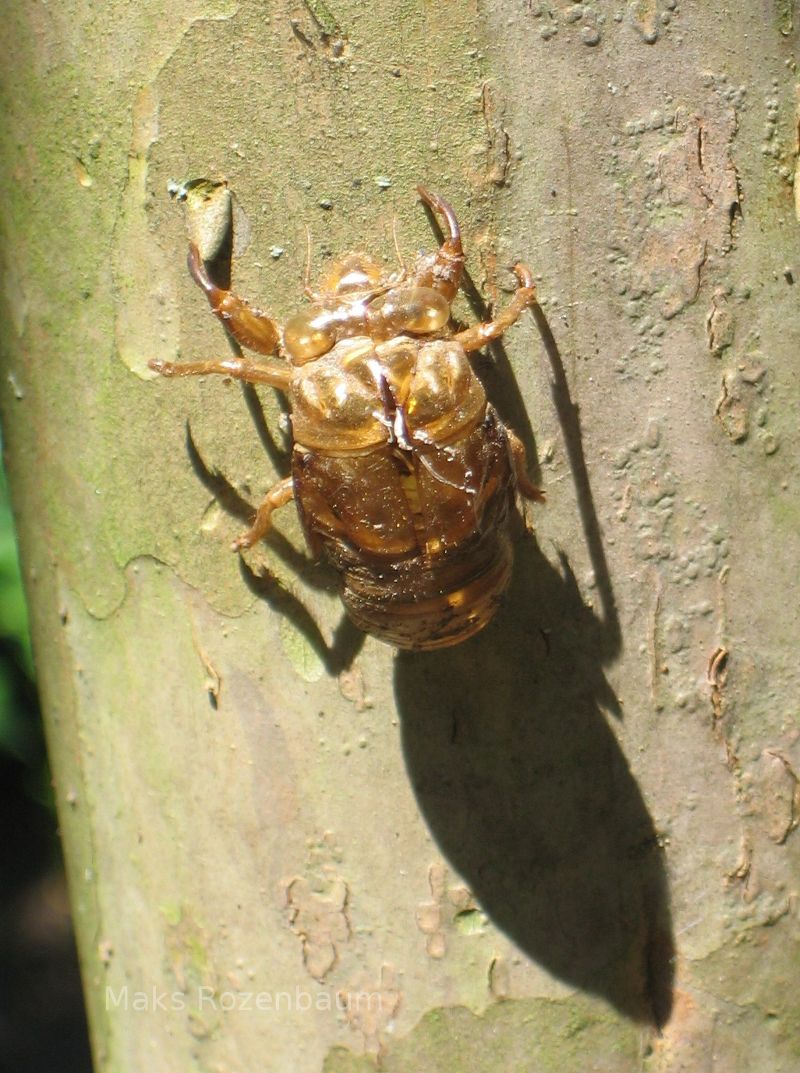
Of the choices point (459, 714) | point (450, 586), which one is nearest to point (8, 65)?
point (450, 586)

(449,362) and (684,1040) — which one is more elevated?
(449,362)

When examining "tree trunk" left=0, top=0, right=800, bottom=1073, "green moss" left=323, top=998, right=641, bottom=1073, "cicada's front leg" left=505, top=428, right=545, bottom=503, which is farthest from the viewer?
"green moss" left=323, top=998, right=641, bottom=1073

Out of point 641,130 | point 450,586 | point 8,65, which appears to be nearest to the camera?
point 641,130

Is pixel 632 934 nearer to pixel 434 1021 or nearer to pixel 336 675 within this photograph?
pixel 434 1021

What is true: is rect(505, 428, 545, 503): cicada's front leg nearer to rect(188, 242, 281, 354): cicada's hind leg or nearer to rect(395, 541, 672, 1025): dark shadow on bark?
rect(395, 541, 672, 1025): dark shadow on bark

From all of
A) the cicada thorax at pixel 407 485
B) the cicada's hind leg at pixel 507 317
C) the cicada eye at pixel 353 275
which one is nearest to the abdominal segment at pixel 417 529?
the cicada thorax at pixel 407 485

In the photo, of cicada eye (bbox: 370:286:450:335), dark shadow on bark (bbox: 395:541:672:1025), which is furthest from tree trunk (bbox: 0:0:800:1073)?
cicada eye (bbox: 370:286:450:335)

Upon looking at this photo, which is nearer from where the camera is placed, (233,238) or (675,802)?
(233,238)
